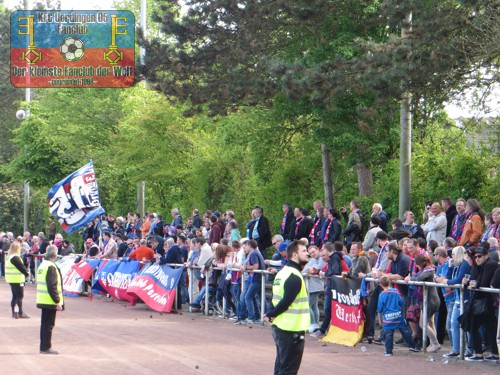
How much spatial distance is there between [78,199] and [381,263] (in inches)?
689

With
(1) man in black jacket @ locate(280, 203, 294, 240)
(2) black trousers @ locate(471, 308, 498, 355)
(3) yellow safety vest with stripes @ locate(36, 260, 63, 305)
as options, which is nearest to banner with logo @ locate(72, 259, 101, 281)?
(1) man in black jacket @ locate(280, 203, 294, 240)

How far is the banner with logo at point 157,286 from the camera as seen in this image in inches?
938

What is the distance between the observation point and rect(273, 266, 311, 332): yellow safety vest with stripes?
1089 centimetres

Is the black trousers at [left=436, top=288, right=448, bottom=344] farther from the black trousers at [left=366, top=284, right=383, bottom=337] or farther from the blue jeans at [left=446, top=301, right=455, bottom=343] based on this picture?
the black trousers at [left=366, top=284, right=383, bottom=337]

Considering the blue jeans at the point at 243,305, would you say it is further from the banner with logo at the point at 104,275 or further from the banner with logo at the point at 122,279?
the banner with logo at the point at 104,275

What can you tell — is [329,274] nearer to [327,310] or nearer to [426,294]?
[327,310]


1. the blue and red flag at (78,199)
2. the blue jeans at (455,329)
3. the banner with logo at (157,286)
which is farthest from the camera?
the blue and red flag at (78,199)

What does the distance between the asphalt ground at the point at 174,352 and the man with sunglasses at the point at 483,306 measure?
0.92 ft

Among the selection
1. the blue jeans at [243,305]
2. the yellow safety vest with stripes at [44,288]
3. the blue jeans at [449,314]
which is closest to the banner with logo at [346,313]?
the blue jeans at [449,314]

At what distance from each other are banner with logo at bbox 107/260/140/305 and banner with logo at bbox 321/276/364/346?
9039 mm

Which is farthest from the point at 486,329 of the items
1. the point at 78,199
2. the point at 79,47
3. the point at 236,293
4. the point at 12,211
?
the point at 12,211

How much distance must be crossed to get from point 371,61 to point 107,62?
94.7 ft

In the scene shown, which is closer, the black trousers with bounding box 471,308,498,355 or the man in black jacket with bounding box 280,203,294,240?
the black trousers with bounding box 471,308,498,355

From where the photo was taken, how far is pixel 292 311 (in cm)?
1094
